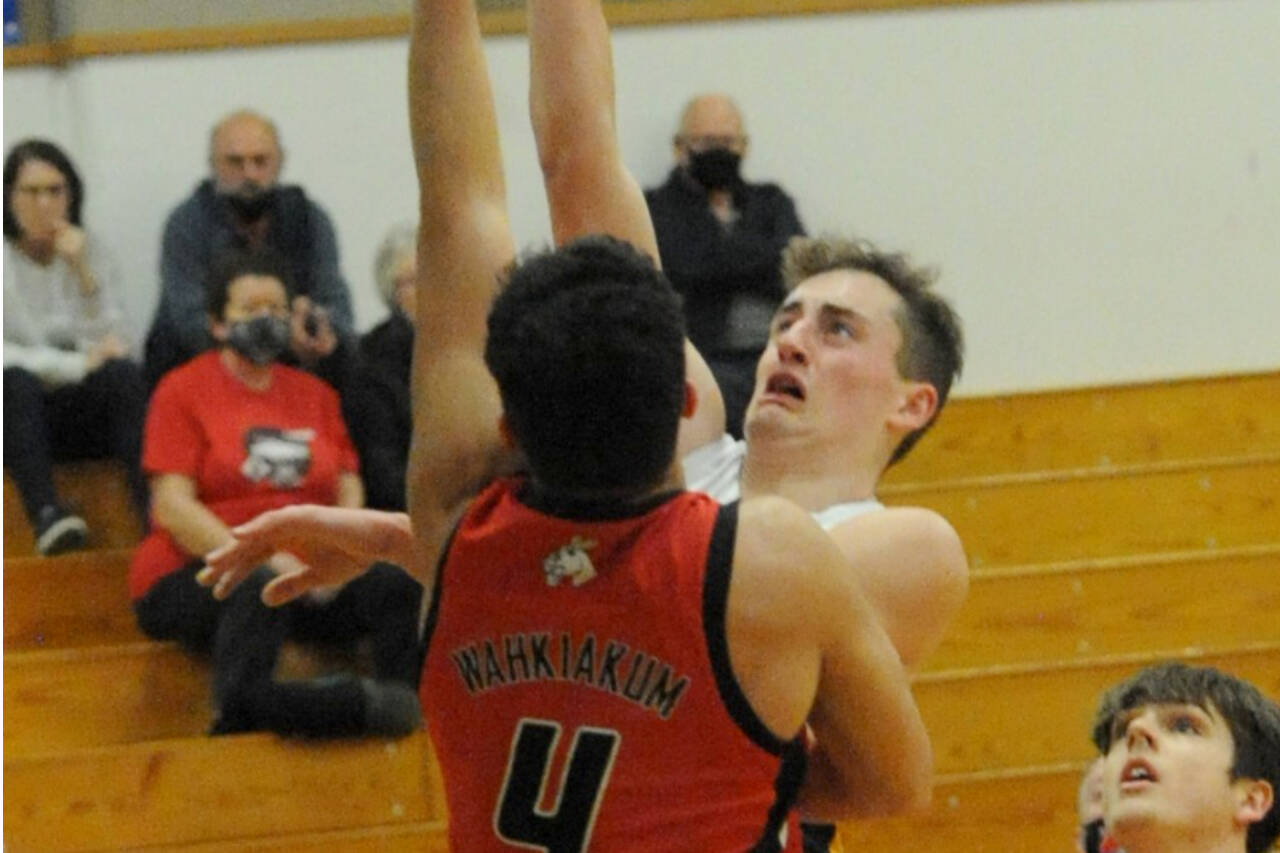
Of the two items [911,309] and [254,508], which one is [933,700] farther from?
[911,309]

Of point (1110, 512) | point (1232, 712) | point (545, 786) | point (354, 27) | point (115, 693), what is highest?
point (354, 27)

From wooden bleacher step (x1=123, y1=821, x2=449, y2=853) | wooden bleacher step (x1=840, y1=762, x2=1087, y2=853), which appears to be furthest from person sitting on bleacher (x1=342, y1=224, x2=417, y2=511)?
wooden bleacher step (x1=840, y1=762, x2=1087, y2=853)

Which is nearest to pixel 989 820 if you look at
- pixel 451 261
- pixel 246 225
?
pixel 246 225

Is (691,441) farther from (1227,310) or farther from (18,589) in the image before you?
(1227,310)

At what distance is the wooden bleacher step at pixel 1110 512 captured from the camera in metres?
5.38

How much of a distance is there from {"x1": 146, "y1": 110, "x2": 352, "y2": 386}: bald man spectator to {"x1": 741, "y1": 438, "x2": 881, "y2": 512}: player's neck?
3.21 metres

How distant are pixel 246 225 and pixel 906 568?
380cm

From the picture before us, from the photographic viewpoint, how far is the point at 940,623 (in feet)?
7.30

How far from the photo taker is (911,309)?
2514 mm

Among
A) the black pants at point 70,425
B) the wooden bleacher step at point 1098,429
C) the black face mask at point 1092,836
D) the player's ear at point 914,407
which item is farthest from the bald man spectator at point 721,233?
the player's ear at point 914,407

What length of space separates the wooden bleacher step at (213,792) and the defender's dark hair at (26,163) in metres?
1.71

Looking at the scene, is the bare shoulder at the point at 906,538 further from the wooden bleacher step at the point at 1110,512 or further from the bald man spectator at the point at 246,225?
the bald man spectator at the point at 246,225

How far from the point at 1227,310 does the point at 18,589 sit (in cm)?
410

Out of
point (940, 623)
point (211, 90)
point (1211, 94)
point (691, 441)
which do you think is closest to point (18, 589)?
point (211, 90)
